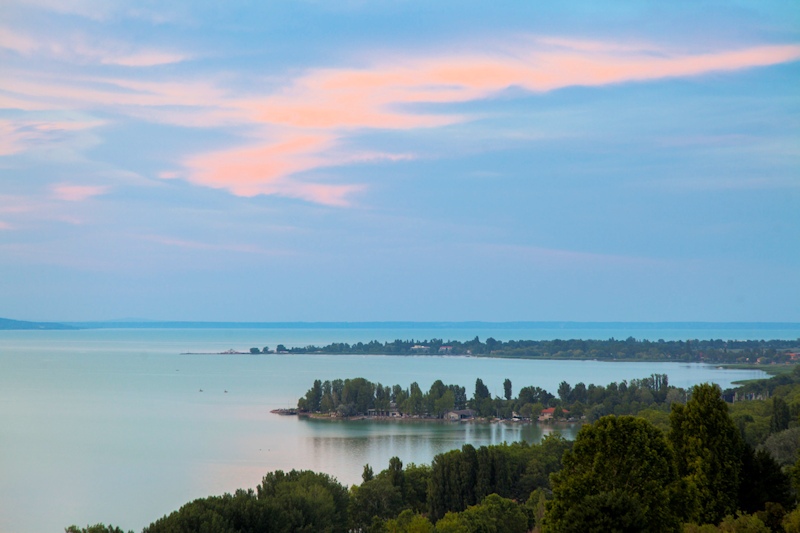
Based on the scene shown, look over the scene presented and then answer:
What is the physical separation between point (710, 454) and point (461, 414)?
39.3 metres

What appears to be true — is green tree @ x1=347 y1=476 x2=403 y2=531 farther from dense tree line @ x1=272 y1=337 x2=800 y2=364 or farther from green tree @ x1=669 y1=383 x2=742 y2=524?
dense tree line @ x1=272 y1=337 x2=800 y2=364

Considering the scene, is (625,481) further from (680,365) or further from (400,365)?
(680,365)

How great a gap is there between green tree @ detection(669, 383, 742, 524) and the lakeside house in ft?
126

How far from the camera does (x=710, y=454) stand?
1364cm

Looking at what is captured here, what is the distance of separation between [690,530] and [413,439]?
30969mm

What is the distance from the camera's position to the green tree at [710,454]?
13523mm

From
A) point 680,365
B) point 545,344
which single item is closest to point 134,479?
point 680,365

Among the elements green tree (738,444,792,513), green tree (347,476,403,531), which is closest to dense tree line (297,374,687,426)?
green tree (347,476,403,531)

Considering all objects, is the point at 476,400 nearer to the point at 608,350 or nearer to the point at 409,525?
the point at 409,525

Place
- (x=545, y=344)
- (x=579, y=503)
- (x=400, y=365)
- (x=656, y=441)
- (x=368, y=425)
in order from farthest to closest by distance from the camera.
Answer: (x=545, y=344) → (x=400, y=365) → (x=368, y=425) → (x=656, y=441) → (x=579, y=503)

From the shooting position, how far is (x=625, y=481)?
37.6ft

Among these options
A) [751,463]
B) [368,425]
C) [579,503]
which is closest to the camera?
[579,503]

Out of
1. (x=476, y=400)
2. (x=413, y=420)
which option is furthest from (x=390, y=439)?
(x=476, y=400)

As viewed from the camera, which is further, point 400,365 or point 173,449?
point 400,365
